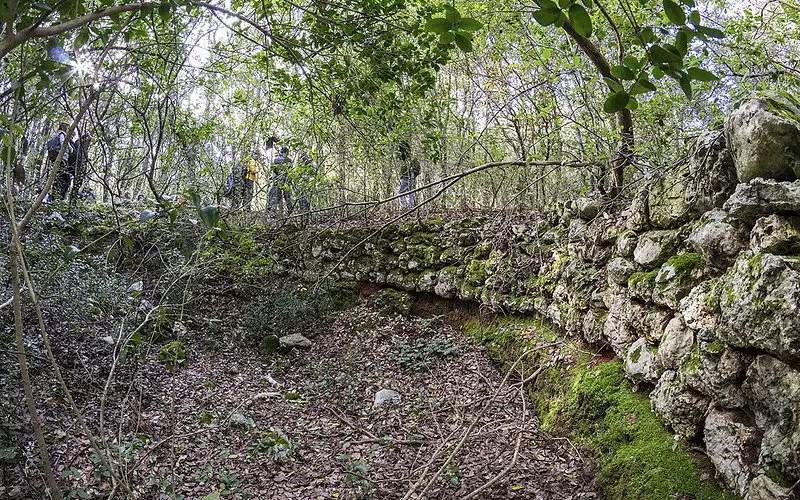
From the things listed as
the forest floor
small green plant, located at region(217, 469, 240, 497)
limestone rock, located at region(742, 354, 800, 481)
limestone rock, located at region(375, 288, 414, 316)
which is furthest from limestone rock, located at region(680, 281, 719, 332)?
limestone rock, located at region(375, 288, 414, 316)

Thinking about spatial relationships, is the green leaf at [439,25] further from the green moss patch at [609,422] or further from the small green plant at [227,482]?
the small green plant at [227,482]

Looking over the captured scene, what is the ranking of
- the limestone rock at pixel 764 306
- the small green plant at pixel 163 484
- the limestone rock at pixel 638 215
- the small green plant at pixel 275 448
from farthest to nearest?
the limestone rock at pixel 638 215, the small green plant at pixel 275 448, the small green plant at pixel 163 484, the limestone rock at pixel 764 306

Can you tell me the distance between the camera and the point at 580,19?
2.86ft

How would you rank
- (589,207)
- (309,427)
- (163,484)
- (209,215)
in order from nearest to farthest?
A: (209,215) < (163,484) < (309,427) < (589,207)

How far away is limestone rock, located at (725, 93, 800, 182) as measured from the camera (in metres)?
2.52

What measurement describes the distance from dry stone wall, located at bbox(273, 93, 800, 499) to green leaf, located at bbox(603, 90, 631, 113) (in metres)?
1.86

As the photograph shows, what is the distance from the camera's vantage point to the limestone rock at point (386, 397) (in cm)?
449

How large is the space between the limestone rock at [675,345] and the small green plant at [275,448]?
2.70 meters

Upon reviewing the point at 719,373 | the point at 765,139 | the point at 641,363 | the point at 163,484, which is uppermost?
the point at 765,139

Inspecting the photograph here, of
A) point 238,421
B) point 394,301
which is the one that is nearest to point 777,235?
point 238,421

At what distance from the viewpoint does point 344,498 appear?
9.96 ft

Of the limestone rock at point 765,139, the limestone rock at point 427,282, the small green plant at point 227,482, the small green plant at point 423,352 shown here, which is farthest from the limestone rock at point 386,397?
the limestone rock at point 765,139

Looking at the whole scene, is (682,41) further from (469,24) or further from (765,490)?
(765,490)

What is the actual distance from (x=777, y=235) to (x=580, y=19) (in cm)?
224
